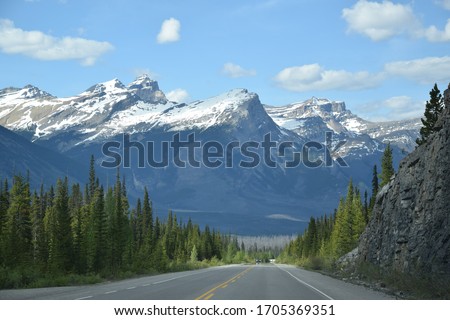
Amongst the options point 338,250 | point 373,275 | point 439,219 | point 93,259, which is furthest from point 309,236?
point 439,219

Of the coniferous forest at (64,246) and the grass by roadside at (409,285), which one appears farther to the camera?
the coniferous forest at (64,246)

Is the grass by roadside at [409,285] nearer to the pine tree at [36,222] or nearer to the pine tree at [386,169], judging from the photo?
the pine tree at [386,169]

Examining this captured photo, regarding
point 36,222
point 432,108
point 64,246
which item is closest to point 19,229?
point 64,246

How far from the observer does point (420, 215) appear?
34.4 m

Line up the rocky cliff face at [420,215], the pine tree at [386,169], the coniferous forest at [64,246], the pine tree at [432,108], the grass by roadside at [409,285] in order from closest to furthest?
the grass by roadside at [409,285]
the rocky cliff face at [420,215]
the coniferous forest at [64,246]
the pine tree at [432,108]
the pine tree at [386,169]

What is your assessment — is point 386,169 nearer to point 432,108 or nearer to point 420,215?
point 432,108

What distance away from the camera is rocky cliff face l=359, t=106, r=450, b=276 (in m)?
29.8

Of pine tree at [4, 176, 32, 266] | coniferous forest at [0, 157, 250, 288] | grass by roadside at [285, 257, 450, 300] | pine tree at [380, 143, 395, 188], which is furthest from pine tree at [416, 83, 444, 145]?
pine tree at [4, 176, 32, 266]

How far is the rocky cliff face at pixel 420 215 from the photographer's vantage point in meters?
29.8

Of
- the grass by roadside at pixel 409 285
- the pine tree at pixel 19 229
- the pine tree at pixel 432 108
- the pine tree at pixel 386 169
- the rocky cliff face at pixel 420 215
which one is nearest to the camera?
the grass by roadside at pixel 409 285

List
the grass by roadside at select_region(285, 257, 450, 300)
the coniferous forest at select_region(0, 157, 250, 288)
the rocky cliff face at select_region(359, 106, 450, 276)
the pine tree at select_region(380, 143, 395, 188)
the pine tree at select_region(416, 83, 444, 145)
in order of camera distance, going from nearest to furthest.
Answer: the grass by roadside at select_region(285, 257, 450, 300)
the rocky cliff face at select_region(359, 106, 450, 276)
the coniferous forest at select_region(0, 157, 250, 288)
the pine tree at select_region(416, 83, 444, 145)
the pine tree at select_region(380, 143, 395, 188)

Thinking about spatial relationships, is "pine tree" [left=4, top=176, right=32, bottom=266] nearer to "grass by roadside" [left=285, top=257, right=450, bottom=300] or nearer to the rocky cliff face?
"grass by roadside" [left=285, top=257, right=450, bottom=300]

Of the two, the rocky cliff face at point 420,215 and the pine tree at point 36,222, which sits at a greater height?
the rocky cliff face at point 420,215

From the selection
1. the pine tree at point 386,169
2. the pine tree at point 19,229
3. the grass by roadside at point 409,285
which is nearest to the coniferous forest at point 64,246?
the pine tree at point 19,229
